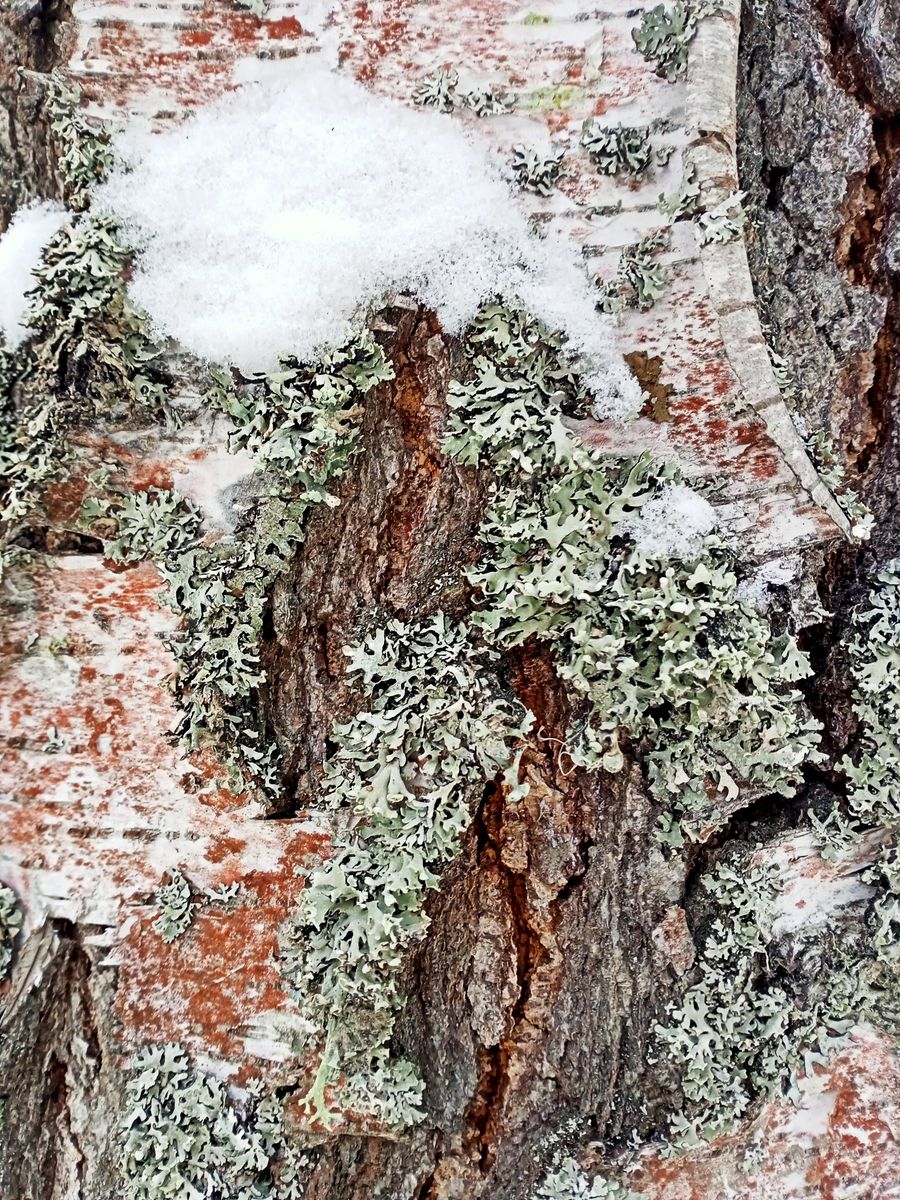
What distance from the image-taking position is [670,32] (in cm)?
181

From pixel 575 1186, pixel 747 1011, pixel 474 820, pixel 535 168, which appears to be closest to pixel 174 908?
pixel 474 820

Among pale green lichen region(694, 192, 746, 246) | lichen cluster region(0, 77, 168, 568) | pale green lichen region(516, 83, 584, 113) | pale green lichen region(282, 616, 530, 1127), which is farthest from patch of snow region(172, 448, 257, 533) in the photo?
pale green lichen region(694, 192, 746, 246)

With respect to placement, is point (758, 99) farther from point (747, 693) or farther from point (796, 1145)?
point (796, 1145)

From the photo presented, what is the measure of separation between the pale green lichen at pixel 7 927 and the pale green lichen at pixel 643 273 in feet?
6.56

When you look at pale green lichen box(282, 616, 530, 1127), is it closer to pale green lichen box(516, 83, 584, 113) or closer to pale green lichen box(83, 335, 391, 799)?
pale green lichen box(83, 335, 391, 799)

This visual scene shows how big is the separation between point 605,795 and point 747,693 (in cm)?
42

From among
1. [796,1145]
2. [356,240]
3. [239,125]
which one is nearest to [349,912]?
[796,1145]

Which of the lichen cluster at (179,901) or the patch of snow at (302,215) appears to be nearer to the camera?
the patch of snow at (302,215)

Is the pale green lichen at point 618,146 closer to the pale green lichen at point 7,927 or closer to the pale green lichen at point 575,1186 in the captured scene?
the pale green lichen at point 7,927

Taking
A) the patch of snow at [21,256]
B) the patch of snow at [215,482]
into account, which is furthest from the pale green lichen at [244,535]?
the patch of snow at [21,256]

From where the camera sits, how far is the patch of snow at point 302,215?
189 cm

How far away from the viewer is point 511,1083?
2.17 metres

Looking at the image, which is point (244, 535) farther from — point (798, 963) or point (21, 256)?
point (798, 963)

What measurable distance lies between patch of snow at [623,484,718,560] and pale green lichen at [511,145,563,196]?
0.73m
